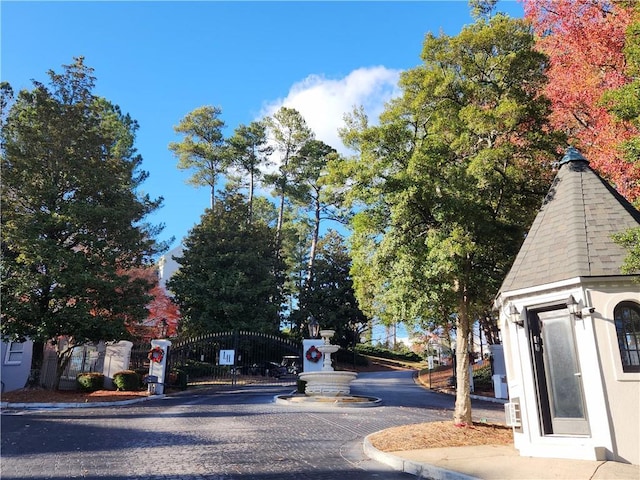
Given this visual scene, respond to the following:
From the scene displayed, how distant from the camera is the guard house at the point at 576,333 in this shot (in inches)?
273

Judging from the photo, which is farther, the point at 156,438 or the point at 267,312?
the point at 267,312

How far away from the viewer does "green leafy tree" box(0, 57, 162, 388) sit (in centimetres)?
1638

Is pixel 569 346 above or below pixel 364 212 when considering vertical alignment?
below

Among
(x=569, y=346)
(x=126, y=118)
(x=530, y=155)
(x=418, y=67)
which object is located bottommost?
(x=569, y=346)

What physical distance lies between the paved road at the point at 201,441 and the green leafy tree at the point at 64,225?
4.26 meters

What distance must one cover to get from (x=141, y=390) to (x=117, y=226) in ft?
22.9

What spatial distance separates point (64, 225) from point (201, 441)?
1250cm

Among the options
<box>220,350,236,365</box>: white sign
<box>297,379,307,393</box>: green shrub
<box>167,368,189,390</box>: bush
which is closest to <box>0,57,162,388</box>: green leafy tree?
<box>167,368,189,390</box>: bush

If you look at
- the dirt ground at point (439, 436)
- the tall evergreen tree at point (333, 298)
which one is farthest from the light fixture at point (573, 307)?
the tall evergreen tree at point (333, 298)

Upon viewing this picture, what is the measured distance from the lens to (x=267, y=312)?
102ft

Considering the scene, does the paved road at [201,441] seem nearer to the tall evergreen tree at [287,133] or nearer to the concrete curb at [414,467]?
the concrete curb at [414,467]

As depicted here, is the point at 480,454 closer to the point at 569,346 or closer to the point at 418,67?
the point at 569,346

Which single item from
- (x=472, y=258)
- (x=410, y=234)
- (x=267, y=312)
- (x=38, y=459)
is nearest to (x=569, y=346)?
(x=472, y=258)

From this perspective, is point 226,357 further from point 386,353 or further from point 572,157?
point 386,353
